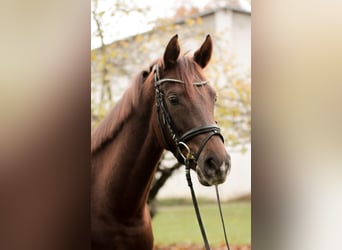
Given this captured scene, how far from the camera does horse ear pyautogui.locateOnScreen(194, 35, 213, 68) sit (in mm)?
2893

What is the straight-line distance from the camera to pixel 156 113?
9.09 ft

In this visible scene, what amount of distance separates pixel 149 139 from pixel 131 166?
0.17 meters

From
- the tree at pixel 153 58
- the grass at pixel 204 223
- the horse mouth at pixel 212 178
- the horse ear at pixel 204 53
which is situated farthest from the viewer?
the grass at pixel 204 223

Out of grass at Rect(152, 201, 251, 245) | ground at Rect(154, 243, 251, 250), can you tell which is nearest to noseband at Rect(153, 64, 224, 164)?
grass at Rect(152, 201, 251, 245)

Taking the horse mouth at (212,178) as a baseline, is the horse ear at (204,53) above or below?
above

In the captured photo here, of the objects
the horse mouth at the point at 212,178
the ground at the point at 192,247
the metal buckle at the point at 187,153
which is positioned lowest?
the ground at the point at 192,247

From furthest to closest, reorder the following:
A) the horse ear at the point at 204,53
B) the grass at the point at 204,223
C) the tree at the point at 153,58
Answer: the grass at the point at 204,223 → the tree at the point at 153,58 → the horse ear at the point at 204,53

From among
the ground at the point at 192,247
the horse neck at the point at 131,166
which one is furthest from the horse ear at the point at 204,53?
the ground at the point at 192,247

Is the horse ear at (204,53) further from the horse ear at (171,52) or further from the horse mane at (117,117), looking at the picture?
the horse mane at (117,117)

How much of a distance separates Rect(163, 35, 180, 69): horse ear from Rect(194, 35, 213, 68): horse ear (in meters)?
0.13

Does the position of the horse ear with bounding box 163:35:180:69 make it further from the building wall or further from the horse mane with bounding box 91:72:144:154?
the building wall

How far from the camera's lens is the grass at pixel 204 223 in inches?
127
